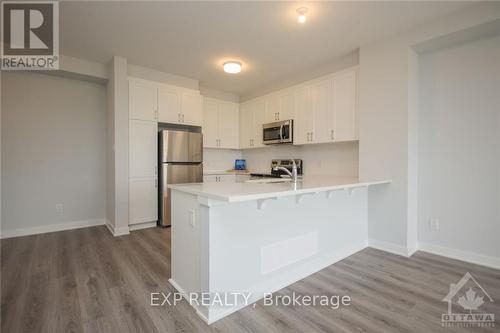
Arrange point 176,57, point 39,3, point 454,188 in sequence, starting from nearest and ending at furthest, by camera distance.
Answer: point 39,3, point 454,188, point 176,57

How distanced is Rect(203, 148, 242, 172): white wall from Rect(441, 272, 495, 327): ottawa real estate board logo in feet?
14.2

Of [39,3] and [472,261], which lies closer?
[39,3]

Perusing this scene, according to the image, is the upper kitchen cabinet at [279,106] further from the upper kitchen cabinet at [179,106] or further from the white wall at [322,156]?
the upper kitchen cabinet at [179,106]

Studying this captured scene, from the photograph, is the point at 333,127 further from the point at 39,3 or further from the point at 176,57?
the point at 39,3

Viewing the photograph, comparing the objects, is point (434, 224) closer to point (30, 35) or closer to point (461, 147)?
point (461, 147)

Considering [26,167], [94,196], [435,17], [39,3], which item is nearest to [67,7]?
[39,3]

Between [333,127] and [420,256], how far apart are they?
196 cm

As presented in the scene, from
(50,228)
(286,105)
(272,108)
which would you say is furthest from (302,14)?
(50,228)

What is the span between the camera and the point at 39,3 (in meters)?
2.36

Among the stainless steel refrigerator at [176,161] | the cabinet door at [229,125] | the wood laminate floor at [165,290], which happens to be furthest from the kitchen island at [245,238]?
the cabinet door at [229,125]

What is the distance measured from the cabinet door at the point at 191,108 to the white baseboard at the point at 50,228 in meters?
2.30

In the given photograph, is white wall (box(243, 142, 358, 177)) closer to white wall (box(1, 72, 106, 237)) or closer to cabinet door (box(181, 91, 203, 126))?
cabinet door (box(181, 91, 203, 126))

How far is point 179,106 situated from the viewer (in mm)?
4309

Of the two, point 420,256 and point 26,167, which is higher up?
point 26,167
